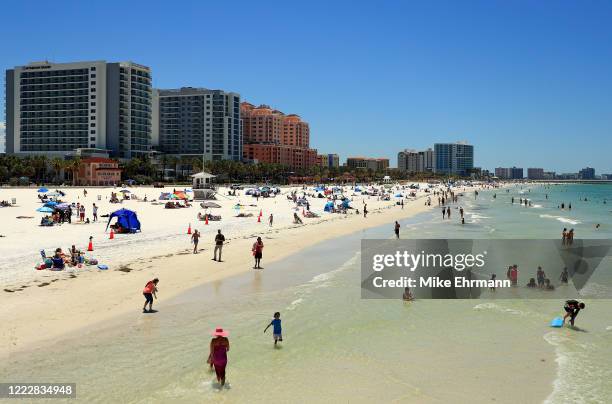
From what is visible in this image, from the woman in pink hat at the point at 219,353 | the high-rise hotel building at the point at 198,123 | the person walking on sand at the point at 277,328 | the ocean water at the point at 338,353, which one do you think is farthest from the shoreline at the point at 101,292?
the high-rise hotel building at the point at 198,123

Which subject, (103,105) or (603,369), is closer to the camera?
(603,369)

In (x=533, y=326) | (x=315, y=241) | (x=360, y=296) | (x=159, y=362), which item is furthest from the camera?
(x=315, y=241)

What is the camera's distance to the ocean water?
9.88m

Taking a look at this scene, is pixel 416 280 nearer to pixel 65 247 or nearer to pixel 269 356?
pixel 269 356

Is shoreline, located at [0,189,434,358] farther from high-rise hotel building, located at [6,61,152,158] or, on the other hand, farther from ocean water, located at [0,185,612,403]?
high-rise hotel building, located at [6,61,152,158]

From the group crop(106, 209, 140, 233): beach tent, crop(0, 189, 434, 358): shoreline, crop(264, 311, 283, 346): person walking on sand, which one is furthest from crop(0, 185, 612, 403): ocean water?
crop(106, 209, 140, 233): beach tent

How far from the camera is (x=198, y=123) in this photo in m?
168

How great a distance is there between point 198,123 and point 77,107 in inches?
1786

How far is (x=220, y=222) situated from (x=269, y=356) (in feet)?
91.2

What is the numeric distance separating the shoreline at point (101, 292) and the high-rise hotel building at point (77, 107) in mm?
109904

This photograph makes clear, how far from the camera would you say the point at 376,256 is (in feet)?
88.9

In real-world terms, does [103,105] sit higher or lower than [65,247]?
higher

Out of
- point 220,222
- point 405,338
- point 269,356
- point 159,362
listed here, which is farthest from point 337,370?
point 220,222

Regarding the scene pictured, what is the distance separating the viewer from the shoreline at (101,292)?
40.9 feet
